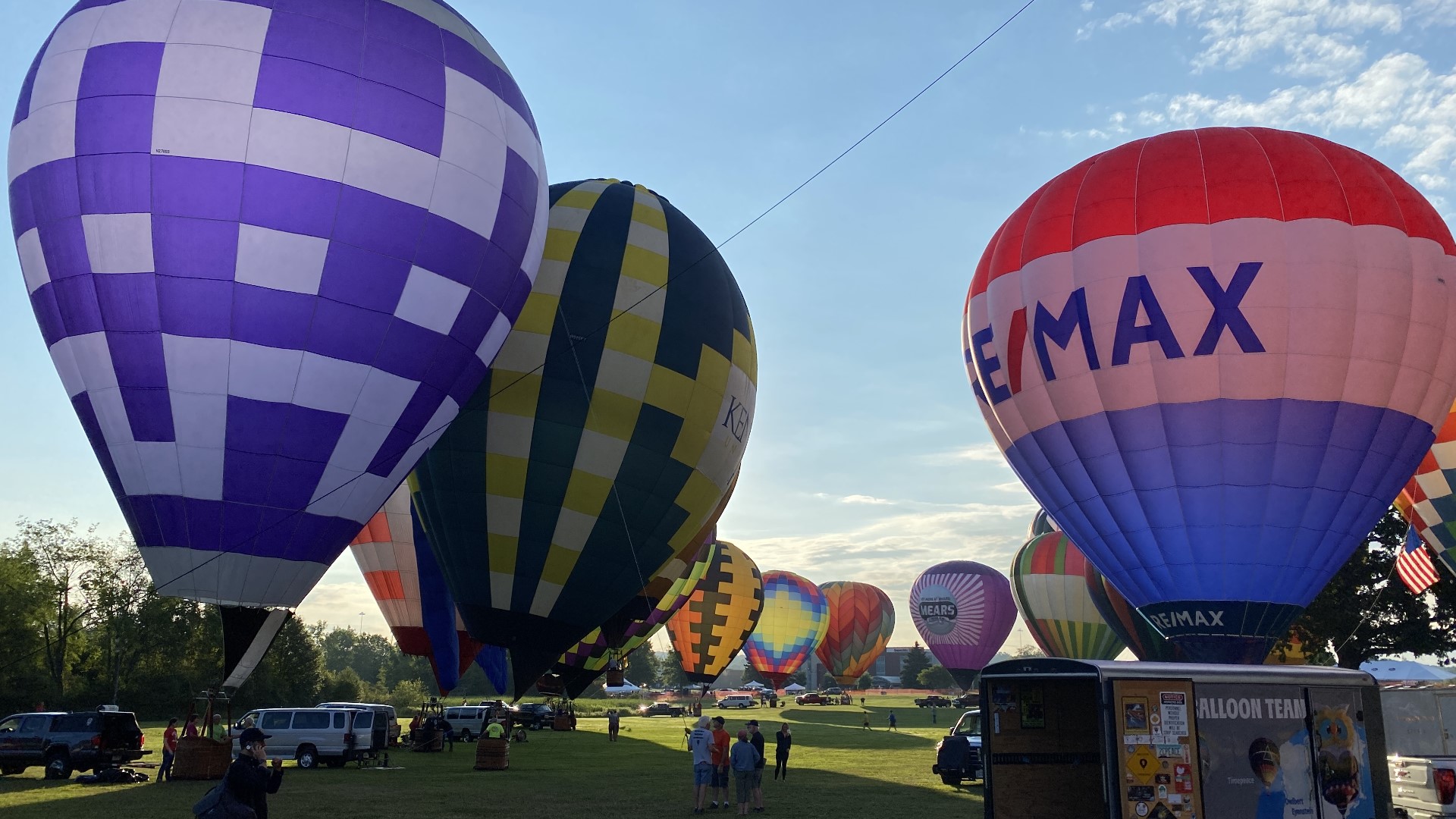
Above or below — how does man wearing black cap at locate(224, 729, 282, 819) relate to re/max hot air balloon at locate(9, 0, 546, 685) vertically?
below

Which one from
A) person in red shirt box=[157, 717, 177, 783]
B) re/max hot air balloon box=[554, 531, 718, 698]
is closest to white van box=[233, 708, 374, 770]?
person in red shirt box=[157, 717, 177, 783]

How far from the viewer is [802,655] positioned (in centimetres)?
7662

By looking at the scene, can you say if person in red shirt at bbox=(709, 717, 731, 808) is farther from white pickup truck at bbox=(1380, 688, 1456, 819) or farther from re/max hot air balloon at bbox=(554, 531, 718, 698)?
re/max hot air balloon at bbox=(554, 531, 718, 698)

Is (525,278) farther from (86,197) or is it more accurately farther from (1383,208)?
(1383,208)

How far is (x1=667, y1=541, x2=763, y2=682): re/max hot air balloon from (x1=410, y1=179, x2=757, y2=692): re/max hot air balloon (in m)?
35.9

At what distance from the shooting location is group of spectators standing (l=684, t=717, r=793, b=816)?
53.2 ft

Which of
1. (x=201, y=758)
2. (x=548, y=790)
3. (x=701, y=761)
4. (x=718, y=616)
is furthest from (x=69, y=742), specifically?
(x=718, y=616)

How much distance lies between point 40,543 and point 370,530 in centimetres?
2632

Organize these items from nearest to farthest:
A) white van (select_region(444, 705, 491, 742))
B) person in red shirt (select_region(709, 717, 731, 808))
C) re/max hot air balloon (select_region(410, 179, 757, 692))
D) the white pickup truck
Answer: person in red shirt (select_region(709, 717, 731, 808))
the white pickup truck
re/max hot air balloon (select_region(410, 179, 757, 692))
white van (select_region(444, 705, 491, 742))

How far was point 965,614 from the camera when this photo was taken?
6738 centimetres

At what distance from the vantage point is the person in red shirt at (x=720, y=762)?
16844mm

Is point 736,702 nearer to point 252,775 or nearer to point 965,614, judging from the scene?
point 965,614

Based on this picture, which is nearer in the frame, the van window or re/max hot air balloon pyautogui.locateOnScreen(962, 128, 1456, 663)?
re/max hot air balloon pyautogui.locateOnScreen(962, 128, 1456, 663)

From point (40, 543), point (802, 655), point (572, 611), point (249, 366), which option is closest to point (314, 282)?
point (249, 366)
